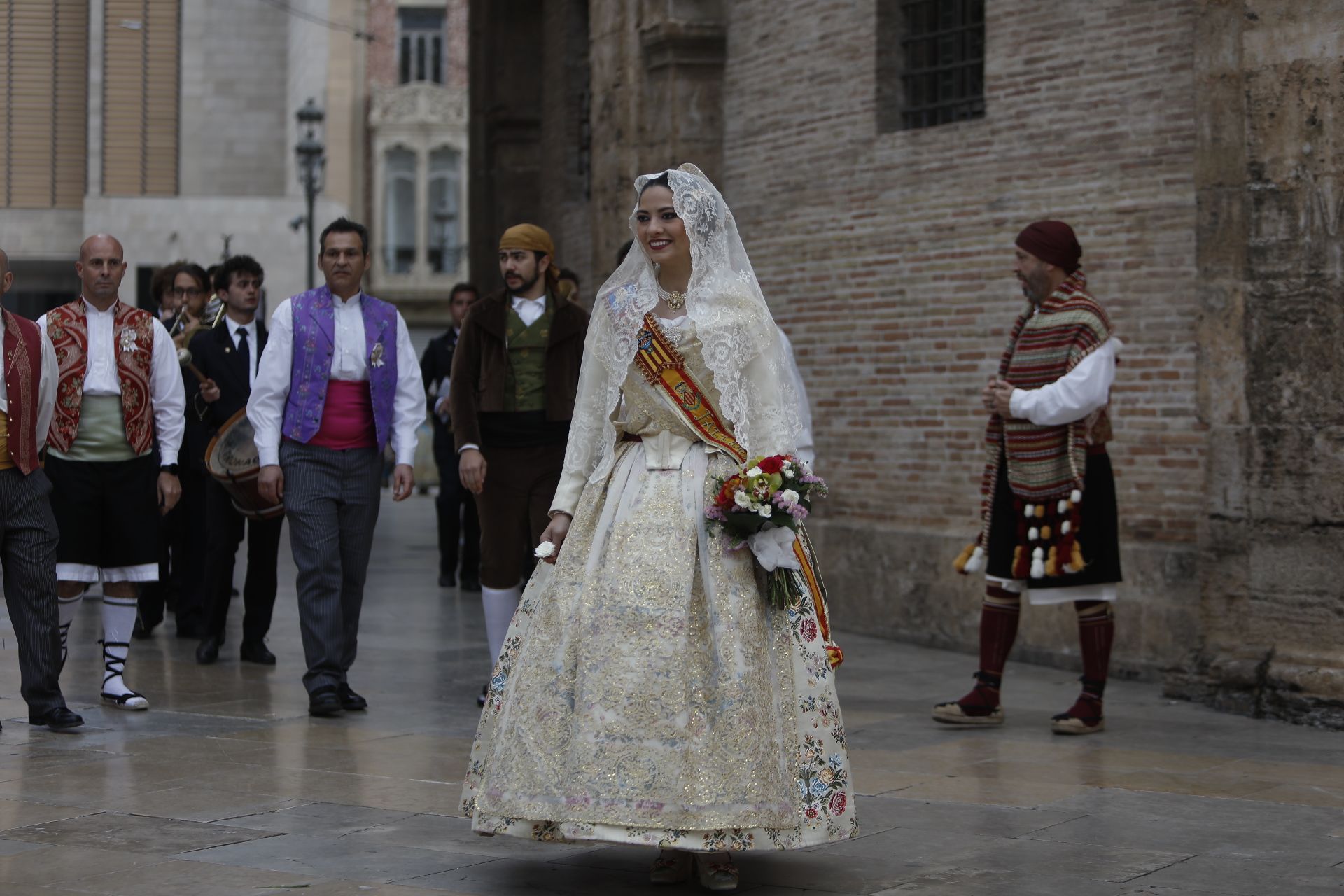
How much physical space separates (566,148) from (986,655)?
10.8 m

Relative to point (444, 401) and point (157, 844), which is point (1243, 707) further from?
point (444, 401)

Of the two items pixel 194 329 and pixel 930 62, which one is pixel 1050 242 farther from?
pixel 194 329

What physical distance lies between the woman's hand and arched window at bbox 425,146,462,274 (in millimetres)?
46068

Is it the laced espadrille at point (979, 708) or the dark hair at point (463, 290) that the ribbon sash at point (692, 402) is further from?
the dark hair at point (463, 290)

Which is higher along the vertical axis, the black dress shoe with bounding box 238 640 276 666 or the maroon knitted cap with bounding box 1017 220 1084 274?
the maroon knitted cap with bounding box 1017 220 1084 274

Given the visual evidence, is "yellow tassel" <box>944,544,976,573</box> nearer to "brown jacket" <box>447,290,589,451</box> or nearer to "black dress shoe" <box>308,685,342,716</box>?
"brown jacket" <box>447,290,589,451</box>

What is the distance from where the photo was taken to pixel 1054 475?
26.5ft

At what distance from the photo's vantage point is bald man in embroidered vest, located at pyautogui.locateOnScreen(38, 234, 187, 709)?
8.29 m

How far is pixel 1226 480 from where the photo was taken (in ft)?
28.6

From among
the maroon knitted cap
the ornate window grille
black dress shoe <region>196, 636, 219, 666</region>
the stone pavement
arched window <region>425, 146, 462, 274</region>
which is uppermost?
arched window <region>425, 146, 462, 274</region>

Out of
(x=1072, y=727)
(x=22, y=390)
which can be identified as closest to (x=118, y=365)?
(x=22, y=390)

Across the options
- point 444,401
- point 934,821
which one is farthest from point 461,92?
point 934,821

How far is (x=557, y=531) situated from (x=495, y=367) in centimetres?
285

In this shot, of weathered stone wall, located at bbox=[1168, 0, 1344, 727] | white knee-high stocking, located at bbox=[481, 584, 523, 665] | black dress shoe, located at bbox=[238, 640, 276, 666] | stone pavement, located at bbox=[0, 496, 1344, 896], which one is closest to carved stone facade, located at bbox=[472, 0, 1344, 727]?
weathered stone wall, located at bbox=[1168, 0, 1344, 727]
